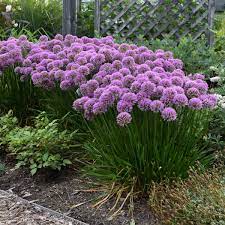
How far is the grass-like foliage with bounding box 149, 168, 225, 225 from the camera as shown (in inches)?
132

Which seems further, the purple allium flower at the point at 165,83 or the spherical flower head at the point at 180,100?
the purple allium flower at the point at 165,83

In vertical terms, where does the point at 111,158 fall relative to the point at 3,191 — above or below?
above

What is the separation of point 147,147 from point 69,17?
5103 millimetres

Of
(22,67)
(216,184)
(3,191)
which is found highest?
(22,67)

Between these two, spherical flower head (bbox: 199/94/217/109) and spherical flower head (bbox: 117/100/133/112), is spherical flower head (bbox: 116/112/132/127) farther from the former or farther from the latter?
spherical flower head (bbox: 199/94/217/109)

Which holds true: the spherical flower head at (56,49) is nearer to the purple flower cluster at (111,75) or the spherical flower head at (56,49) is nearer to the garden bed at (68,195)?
the purple flower cluster at (111,75)

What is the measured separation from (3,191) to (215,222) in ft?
6.15

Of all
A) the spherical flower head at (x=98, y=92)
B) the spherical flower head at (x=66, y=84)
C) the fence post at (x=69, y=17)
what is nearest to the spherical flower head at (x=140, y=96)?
the spherical flower head at (x=98, y=92)

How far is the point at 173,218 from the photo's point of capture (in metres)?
3.58

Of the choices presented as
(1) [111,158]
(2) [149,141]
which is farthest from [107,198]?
(2) [149,141]

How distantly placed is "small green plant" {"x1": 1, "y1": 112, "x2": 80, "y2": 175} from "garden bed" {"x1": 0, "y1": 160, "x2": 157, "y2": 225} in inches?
4.7

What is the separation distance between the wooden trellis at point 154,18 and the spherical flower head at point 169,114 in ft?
13.9

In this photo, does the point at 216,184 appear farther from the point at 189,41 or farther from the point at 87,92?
the point at 189,41

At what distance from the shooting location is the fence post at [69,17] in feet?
28.0
